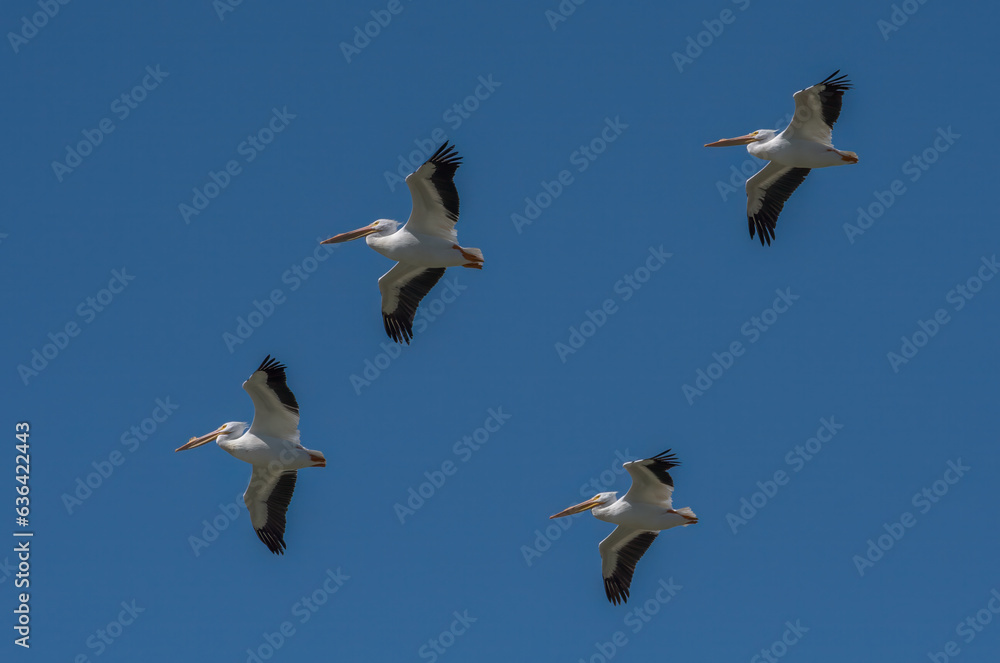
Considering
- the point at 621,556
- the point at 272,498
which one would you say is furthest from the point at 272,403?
the point at 621,556

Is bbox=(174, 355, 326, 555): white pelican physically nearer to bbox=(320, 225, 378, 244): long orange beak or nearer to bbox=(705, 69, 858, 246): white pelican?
bbox=(320, 225, 378, 244): long orange beak

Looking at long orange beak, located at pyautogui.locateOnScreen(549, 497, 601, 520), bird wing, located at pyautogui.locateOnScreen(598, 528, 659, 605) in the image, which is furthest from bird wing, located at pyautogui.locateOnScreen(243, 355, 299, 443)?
bird wing, located at pyautogui.locateOnScreen(598, 528, 659, 605)

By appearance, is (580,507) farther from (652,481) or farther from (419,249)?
(419,249)

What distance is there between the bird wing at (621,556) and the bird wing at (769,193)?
172 inches

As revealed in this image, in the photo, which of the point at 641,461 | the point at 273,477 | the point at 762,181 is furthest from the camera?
the point at 762,181

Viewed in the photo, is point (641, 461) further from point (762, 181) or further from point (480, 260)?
point (762, 181)

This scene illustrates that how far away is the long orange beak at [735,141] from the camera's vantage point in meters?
20.1

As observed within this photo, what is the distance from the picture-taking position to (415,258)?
18.6 metres

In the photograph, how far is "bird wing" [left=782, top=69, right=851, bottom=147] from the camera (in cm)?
1858

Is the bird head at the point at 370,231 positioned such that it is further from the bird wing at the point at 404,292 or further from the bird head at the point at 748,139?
the bird head at the point at 748,139

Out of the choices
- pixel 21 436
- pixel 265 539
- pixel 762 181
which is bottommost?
pixel 21 436

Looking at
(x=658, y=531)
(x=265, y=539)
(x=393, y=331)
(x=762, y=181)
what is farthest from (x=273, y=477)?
(x=762, y=181)

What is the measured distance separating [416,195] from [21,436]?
275 inches

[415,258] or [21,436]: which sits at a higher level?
[415,258]
